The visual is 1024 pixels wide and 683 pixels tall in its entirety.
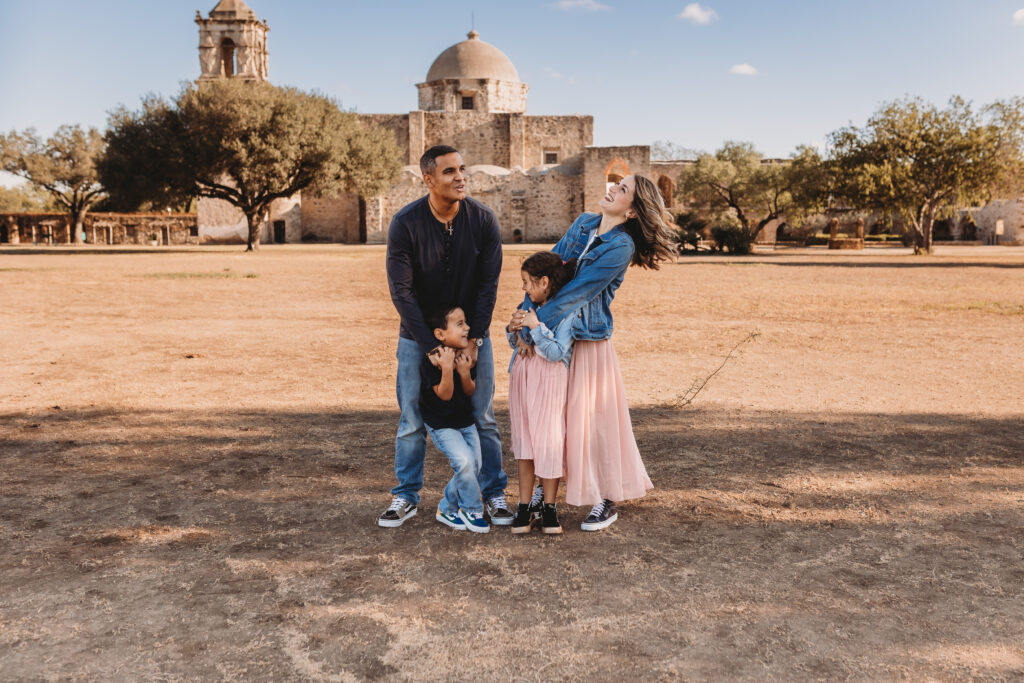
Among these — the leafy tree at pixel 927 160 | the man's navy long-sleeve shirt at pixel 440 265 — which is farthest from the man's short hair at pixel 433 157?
the leafy tree at pixel 927 160

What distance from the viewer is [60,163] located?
4678cm

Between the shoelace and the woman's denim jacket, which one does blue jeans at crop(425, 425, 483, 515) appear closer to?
the shoelace

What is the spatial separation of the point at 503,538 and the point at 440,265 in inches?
43.1

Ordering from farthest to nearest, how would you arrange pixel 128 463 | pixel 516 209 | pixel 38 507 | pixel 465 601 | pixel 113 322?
pixel 516 209 < pixel 113 322 < pixel 128 463 < pixel 38 507 < pixel 465 601

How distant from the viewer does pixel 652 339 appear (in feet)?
28.5

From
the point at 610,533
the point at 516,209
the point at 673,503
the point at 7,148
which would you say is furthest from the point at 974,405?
the point at 7,148

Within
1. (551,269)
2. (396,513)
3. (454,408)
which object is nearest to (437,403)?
(454,408)

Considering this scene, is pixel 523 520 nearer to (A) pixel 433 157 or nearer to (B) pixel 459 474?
(B) pixel 459 474

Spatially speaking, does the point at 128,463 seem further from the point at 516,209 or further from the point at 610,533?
the point at 516,209

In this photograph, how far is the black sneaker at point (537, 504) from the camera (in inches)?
129

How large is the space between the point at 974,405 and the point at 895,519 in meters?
2.65

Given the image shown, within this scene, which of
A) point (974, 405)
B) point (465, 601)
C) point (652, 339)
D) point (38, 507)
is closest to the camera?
point (465, 601)

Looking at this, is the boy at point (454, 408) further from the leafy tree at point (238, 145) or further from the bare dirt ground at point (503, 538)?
the leafy tree at point (238, 145)

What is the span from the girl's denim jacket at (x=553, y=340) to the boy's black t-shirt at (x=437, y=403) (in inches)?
14.0
